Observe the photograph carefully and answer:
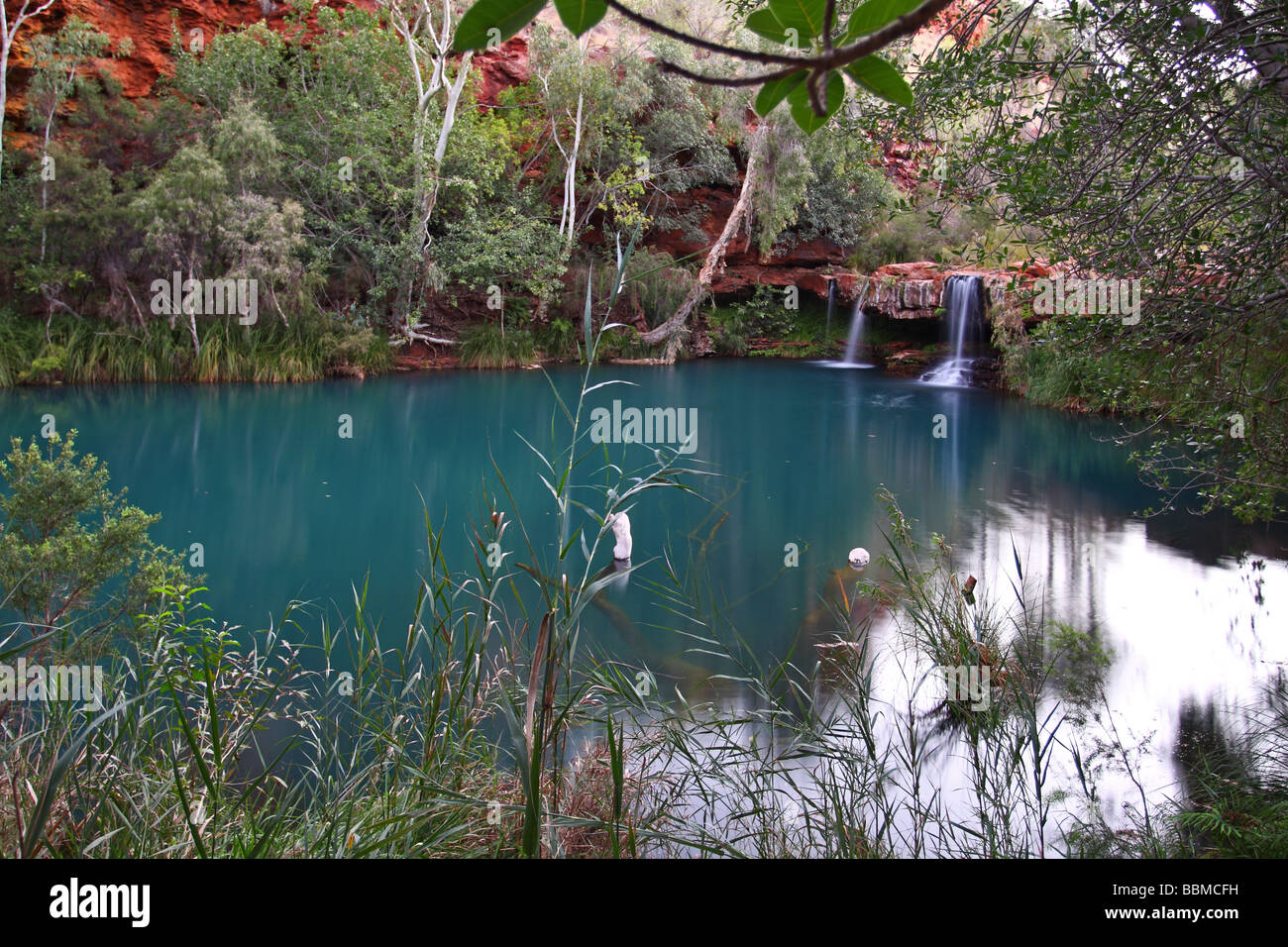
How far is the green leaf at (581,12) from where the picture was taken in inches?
22.6

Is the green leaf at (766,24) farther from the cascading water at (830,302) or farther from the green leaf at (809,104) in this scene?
the cascading water at (830,302)

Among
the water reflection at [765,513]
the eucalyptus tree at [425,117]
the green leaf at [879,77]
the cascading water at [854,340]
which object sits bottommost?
the water reflection at [765,513]

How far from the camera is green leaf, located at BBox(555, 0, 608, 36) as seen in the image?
0.57 metres

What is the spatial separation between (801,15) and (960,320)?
53.3 ft

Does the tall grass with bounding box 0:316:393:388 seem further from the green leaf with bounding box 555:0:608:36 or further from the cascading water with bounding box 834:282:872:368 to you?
the green leaf with bounding box 555:0:608:36

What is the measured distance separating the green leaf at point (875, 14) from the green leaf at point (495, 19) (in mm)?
212

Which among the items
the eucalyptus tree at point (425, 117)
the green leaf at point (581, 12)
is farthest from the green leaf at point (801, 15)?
the eucalyptus tree at point (425, 117)

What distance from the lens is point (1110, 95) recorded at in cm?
291

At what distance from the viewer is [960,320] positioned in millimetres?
15820

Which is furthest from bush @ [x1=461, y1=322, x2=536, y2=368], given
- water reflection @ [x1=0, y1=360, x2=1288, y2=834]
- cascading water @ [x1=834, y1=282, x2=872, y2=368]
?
cascading water @ [x1=834, y1=282, x2=872, y2=368]

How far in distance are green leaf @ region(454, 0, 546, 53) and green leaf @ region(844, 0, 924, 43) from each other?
212mm

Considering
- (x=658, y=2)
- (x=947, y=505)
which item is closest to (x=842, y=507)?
(x=947, y=505)

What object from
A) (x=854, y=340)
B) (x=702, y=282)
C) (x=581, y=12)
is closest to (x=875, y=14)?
(x=581, y=12)
